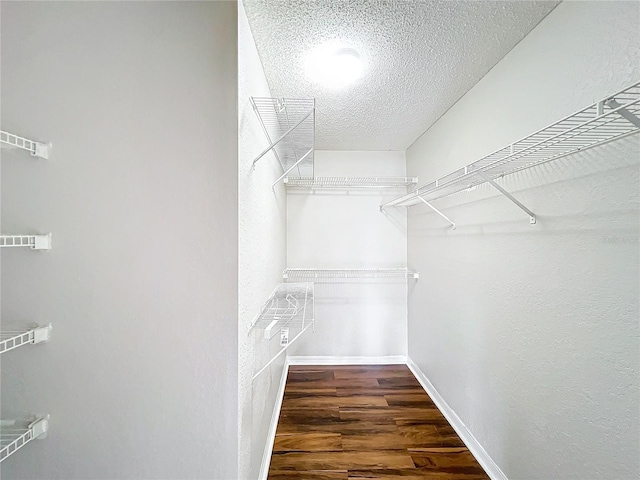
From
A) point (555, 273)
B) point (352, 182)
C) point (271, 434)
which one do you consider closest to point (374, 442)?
point (271, 434)

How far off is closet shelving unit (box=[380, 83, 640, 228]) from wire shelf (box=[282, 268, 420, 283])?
1573 mm

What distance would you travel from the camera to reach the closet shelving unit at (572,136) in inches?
32.6

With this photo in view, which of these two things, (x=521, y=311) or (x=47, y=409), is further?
(x=521, y=311)

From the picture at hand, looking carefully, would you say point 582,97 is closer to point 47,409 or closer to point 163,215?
point 163,215

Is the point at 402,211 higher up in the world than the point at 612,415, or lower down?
higher up

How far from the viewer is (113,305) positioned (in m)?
1.11

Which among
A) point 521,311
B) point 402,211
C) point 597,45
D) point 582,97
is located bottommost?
point 521,311

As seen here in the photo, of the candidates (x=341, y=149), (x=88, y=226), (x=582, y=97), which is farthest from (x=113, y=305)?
(x=341, y=149)

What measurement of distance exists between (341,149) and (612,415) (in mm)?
2724

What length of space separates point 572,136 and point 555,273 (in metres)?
0.59

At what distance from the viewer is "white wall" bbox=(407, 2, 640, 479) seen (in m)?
0.99

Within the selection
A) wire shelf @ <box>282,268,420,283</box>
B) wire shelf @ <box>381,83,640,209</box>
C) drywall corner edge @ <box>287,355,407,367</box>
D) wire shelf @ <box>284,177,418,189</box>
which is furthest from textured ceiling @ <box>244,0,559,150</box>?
drywall corner edge @ <box>287,355,407,367</box>

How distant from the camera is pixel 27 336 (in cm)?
104

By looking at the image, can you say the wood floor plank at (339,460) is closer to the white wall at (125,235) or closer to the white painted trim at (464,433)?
the white painted trim at (464,433)
